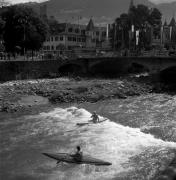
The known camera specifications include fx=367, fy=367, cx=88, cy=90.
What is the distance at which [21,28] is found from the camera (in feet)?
267

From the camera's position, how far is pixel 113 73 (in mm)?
85375

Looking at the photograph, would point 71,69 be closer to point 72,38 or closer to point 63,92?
point 63,92

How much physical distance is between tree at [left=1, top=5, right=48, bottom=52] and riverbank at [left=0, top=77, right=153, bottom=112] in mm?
17255

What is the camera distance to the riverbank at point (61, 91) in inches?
2046

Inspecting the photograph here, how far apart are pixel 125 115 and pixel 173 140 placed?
1108 centimetres

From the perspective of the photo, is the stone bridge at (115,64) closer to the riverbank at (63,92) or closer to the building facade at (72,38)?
the riverbank at (63,92)

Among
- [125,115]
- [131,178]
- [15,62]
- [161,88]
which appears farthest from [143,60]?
[131,178]

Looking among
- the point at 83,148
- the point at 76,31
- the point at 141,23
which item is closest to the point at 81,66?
the point at 141,23

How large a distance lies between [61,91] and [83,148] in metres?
27.1

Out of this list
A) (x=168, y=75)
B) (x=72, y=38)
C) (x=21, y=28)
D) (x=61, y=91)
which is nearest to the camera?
(x=61, y=91)

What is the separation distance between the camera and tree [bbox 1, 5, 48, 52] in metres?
81.6

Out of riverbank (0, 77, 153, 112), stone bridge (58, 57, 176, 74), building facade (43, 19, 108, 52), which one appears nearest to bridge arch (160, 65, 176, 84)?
stone bridge (58, 57, 176, 74)

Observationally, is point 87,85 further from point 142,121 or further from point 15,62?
point 142,121

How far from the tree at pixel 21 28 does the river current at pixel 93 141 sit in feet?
124
